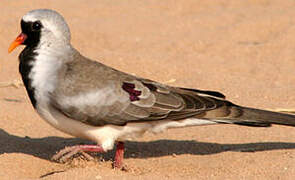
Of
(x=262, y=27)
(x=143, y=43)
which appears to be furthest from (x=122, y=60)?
(x=262, y=27)

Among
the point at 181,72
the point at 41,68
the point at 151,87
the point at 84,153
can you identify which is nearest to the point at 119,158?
the point at 84,153

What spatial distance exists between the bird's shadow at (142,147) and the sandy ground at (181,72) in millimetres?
11

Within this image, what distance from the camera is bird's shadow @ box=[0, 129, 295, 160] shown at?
254 inches

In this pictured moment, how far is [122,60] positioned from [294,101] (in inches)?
102

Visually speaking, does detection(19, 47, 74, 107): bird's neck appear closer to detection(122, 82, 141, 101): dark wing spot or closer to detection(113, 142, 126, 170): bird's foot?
detection(122, 82, 141, 101): dark wing spot

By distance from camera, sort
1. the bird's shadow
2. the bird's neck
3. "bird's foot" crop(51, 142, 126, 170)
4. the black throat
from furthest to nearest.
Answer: the bird's shadow → "bird's foot" crop(51, 142, 126, 170) → the black throat → the bird's neck

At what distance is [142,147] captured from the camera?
6.76m

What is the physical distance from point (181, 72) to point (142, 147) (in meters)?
2.34

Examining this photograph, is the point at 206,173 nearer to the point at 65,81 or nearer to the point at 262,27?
the point at 65,81

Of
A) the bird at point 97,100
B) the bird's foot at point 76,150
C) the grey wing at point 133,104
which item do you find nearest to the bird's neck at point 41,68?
the bird at point 97,100

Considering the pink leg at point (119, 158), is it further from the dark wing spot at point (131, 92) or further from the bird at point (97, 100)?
the dark wing spot at point (131, 92)

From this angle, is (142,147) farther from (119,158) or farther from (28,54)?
(28,54)

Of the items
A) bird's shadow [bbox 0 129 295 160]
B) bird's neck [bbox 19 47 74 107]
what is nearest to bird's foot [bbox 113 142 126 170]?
bird's shadow [bbox 0 129 295 160]

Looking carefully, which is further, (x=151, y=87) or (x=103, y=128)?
(x=151, y=87)
